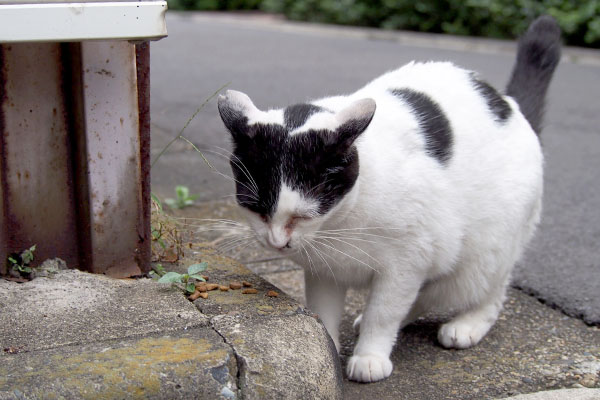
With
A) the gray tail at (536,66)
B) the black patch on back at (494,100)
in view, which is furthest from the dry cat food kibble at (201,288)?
the gray tail at (536,66)

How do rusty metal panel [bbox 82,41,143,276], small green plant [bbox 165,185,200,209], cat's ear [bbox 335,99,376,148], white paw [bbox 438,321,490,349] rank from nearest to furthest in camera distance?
cat's ear [bbox 335,99,376,148] → rusty metal panel [bbox 82,41,143,276] → white paw [bbox 438,321,490,349] → small green plant [bbox 165,185,200,209]

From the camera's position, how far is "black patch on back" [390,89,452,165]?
2.63 metres

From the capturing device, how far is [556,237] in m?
3.79

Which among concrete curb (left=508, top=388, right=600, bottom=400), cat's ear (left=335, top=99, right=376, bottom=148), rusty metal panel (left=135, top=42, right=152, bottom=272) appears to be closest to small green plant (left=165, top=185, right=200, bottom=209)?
rusty metal panel (left=135, top=42, right=152, bottom=272)

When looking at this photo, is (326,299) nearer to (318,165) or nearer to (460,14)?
(318,165)

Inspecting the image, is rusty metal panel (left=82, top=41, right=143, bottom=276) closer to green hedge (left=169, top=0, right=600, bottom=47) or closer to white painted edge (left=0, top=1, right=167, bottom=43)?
white painted edge (left=0, top=1, right=167, bottom=43)

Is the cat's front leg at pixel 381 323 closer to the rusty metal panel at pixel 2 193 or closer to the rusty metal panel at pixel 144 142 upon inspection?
the rusty metal panel at pixel 144 142

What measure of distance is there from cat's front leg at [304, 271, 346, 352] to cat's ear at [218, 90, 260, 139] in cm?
63

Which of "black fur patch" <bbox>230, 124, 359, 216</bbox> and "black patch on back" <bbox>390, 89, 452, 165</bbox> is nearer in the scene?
"black fur patch" <bbox>230, 124, 359, 216</bbox>

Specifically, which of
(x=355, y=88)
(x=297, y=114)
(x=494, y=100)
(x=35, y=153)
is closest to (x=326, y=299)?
(x=297, y=114)

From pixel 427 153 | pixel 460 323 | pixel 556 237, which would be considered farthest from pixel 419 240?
pixel 556 237

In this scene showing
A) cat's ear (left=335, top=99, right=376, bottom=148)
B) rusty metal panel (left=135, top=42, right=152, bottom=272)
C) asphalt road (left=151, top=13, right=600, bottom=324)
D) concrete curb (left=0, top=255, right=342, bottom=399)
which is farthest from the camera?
asphalt road (left=151, top=13, right=600, bottom=324)

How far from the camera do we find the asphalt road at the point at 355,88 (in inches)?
138

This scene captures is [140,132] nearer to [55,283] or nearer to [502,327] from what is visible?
[55,283]
